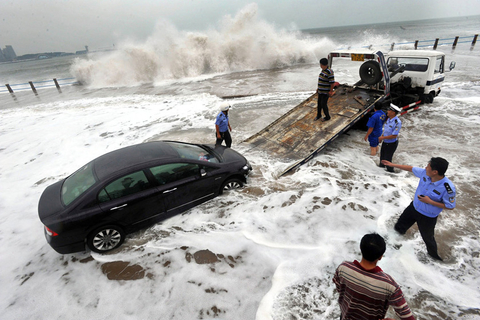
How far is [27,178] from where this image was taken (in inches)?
252

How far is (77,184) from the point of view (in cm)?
386

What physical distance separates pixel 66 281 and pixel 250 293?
2.69 m

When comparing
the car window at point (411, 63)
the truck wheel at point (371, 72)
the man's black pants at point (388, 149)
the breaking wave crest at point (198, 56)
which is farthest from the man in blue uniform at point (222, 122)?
the breaking wave crest at point (198, 56)

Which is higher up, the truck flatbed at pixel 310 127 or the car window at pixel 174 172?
the car window at pixel 174 172

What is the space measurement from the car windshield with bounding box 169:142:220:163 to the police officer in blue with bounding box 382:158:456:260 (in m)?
3.35

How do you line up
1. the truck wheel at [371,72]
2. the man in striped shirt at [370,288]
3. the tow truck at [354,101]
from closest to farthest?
the man in striped shirt at [370,288], the tow truck at [354,101], the truck wheel at [371,72]

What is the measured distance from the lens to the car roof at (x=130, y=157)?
3853mm

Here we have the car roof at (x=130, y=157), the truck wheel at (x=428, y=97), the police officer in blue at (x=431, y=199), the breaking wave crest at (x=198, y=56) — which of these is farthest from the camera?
the breaking wave crest at (x=198, y=56)

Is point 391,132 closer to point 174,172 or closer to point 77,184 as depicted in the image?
point 174,172

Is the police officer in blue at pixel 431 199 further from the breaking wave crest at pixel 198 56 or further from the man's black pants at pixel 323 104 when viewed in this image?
the breaking wave crest at pixel 198 56

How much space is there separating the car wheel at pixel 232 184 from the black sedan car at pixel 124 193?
0.36 feet

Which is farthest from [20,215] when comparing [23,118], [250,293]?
[23,118]

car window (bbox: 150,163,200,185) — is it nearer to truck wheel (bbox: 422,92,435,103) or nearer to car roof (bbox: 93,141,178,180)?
car roof (bbox: 93,141,178,180)

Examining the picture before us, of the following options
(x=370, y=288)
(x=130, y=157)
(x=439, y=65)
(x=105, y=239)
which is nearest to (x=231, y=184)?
(x=130, y=157)
